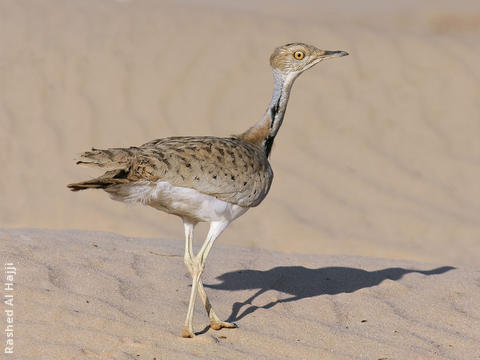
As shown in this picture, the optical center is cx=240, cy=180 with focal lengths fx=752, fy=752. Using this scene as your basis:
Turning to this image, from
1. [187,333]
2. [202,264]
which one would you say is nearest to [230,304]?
[202,264]

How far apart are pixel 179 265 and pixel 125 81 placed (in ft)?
17.9

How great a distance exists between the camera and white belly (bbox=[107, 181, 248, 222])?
443 cm

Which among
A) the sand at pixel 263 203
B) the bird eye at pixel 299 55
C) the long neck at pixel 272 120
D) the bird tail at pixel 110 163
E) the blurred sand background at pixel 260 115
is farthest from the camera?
the blurred sand background at pixel 260 115

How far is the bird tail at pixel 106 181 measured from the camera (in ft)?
13.4

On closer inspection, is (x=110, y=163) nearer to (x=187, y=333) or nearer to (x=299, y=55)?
(x=187, y=333)

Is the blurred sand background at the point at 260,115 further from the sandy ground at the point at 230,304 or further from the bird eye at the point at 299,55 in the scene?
the bird eye at the point at 299,55

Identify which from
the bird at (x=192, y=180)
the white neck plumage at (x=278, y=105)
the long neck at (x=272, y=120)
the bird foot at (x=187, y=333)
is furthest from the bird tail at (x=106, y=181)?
the white neck plumage at (x=278, y=105)

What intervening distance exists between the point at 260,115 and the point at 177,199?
20.1ft

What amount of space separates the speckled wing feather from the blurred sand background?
3.34 meters

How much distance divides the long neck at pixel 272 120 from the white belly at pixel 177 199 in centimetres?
87

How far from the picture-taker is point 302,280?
19.9 ft

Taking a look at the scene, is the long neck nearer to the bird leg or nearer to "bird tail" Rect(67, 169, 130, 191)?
the bird leg

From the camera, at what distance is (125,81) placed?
10953 mm

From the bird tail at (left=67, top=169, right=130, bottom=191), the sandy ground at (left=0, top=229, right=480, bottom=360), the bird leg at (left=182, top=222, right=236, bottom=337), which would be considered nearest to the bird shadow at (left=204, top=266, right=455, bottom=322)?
the sandy ground at (left=0, top=229, right=480, bottom=360)
